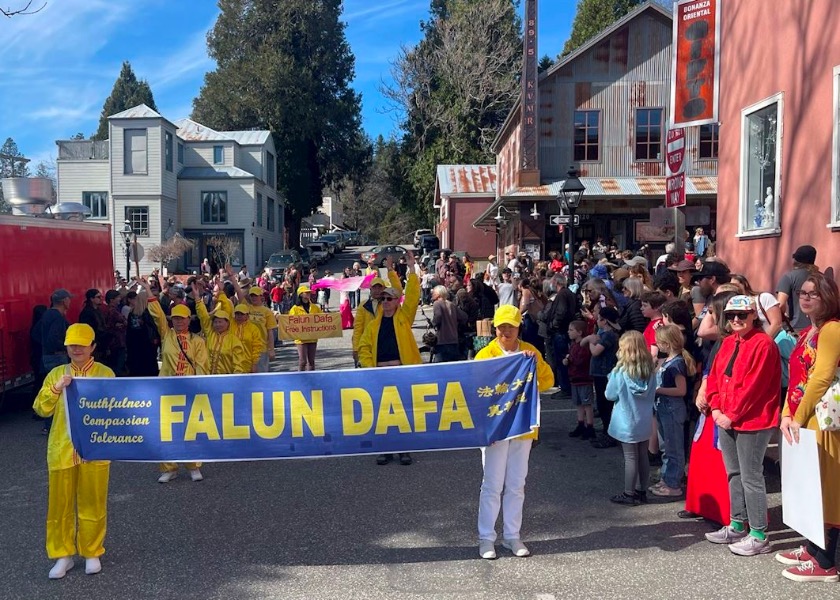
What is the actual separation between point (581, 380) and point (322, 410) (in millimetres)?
4131

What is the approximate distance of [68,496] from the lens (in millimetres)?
5414

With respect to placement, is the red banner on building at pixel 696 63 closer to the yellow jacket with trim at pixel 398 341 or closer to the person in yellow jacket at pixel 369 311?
the person in yellow jacket at pixel 369 311

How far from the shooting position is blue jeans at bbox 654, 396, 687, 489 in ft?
22.5

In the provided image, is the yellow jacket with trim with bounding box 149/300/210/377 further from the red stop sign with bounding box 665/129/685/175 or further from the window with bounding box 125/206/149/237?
the window with bounding box 125/206/149/237

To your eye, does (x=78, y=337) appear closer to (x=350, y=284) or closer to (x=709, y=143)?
(x=350, y=284)

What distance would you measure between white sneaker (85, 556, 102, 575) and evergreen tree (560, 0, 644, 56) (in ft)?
181

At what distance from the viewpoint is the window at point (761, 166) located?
11125mm

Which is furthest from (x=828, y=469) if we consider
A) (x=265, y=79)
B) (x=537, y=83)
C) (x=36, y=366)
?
(x=265, y=79)

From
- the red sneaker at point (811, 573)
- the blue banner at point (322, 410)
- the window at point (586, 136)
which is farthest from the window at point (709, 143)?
the red sneaker at point (811, 573)

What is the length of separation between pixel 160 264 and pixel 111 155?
6734mm

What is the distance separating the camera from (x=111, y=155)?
139 ft

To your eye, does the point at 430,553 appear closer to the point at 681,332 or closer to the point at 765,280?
the point at 681,332

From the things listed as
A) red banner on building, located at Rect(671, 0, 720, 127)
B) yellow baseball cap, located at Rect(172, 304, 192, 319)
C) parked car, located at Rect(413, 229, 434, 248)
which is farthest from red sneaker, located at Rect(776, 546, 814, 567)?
parked car, located at Rect(413, 229, 434, 248)

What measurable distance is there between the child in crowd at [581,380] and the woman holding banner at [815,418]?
3680 millimetres
